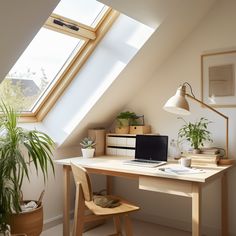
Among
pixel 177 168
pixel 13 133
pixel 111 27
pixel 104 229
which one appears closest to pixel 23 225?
pixel 13 133

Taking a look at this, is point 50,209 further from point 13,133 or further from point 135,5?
point 135,5

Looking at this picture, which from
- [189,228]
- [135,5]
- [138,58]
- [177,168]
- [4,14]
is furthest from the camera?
[189,228]

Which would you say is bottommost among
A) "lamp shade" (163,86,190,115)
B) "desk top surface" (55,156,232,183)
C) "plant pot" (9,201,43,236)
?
"plant pot" (9,201,43,236)

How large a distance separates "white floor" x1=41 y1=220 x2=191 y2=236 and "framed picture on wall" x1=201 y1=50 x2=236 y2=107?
1.36 m

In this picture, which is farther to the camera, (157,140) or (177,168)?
(157,140)

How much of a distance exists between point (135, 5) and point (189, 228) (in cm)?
224

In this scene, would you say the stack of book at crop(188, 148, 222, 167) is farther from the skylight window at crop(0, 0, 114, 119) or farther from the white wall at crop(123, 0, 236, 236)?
the skylight window at crop(0, 0, 114, 119)

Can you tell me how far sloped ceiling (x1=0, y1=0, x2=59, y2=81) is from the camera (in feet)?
6.24

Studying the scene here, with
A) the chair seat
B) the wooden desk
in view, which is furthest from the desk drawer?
the chair seat

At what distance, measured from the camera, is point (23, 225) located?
2.62m

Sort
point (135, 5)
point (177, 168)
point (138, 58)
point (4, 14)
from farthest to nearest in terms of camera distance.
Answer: point (138, 58) < point (177, 168) < point (135, 5) < point (4, 14)

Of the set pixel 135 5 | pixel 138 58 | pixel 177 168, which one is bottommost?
pixel 177 168

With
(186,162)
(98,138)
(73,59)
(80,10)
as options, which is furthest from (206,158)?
(80,10)

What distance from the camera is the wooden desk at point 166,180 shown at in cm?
235
